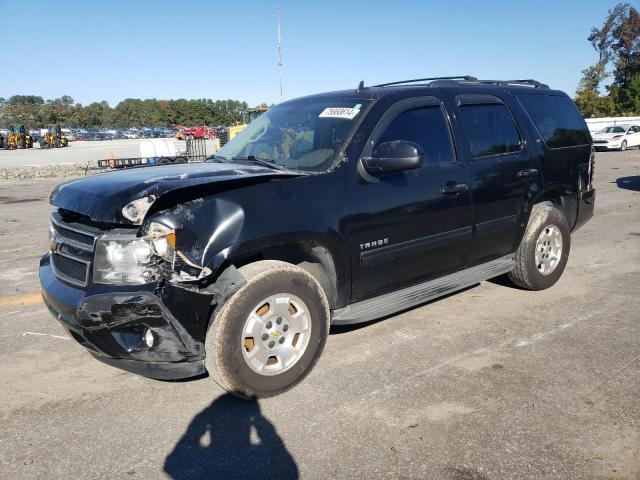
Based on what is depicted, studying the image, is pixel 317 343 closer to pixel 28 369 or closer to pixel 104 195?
pixel 104 195

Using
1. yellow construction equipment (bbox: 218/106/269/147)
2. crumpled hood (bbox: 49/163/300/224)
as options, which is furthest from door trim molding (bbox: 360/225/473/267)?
yellow construction equipment (bbox: 218/106/269/147)

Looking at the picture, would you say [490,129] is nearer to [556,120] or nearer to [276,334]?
[556,120]

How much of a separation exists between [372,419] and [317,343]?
625 millimetres

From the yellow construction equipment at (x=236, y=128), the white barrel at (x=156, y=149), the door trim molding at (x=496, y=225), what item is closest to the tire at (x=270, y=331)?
the door trim molding at (x=496, y=225)

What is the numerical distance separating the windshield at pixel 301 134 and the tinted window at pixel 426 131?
29 centimetres

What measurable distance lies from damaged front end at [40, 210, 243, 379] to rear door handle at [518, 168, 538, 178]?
2.92 meters

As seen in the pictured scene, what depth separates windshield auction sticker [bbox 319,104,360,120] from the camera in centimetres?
372

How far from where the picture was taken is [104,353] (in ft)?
9.61

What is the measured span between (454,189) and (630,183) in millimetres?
12464

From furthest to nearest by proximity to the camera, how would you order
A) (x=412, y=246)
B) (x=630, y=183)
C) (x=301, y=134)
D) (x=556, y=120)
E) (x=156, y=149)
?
1. (x=156, y=149)
2. (x=630, y=183)
3. (x=556, y=120)
4. (x=301, y=134)
5. (x=412, y=246)

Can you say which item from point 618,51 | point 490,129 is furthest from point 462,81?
point 618,51

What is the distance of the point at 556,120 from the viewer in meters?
5.18

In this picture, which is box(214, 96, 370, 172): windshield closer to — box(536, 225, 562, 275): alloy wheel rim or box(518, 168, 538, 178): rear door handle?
box(518, 168, 538, 178): rear door handle

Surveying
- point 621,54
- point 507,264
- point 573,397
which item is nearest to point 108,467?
point 573,397
